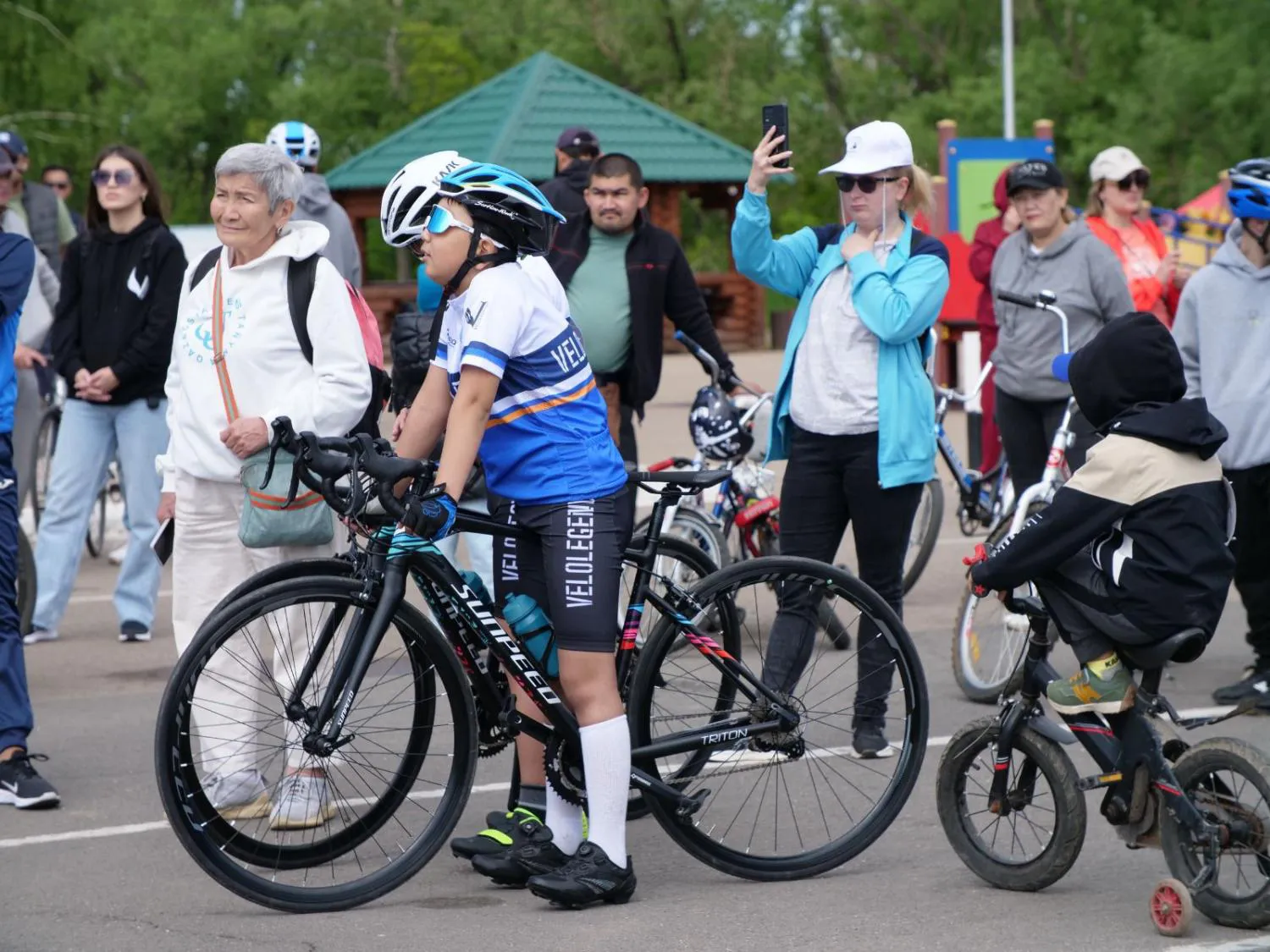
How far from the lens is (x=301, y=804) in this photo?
5.42m

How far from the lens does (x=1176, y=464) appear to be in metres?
5.02

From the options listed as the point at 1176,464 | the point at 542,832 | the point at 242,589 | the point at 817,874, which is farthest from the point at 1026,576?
the point at 242,589

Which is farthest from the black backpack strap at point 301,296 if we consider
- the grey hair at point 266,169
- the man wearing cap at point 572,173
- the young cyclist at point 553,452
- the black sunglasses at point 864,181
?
the man wearing cap at point 572,173

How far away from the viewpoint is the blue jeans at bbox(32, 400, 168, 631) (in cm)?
907

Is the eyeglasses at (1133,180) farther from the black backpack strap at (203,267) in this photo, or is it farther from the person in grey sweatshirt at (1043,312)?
the black backpack strap at (203,267)

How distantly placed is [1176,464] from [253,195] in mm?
2730

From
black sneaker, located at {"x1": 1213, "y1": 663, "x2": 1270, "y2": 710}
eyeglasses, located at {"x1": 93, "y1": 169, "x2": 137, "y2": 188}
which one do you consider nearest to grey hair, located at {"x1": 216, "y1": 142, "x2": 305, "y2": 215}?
eyeglasses, located at {"x1": 93, "y1": 169, "x2": 137, "y2": 188}

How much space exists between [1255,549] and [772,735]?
10.1 feet

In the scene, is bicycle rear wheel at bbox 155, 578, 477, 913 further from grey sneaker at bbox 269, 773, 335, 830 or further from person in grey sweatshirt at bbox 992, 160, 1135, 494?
person in grey sweatshirt at bbox 992, 160, 1135, 494

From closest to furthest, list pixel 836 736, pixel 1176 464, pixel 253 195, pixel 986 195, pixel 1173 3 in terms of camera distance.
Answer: pixel 1176 464 → pixel 253 195 → pixel 836 736 → pixel 986 195 → pixel 1173 3

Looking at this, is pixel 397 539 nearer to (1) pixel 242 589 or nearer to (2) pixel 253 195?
(1) pixel 242 589

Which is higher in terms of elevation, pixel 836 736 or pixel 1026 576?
pixel 1026 576

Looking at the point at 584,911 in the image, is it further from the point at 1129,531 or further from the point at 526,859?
the point at 1129,531

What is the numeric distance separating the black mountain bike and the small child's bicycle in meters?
0.29
